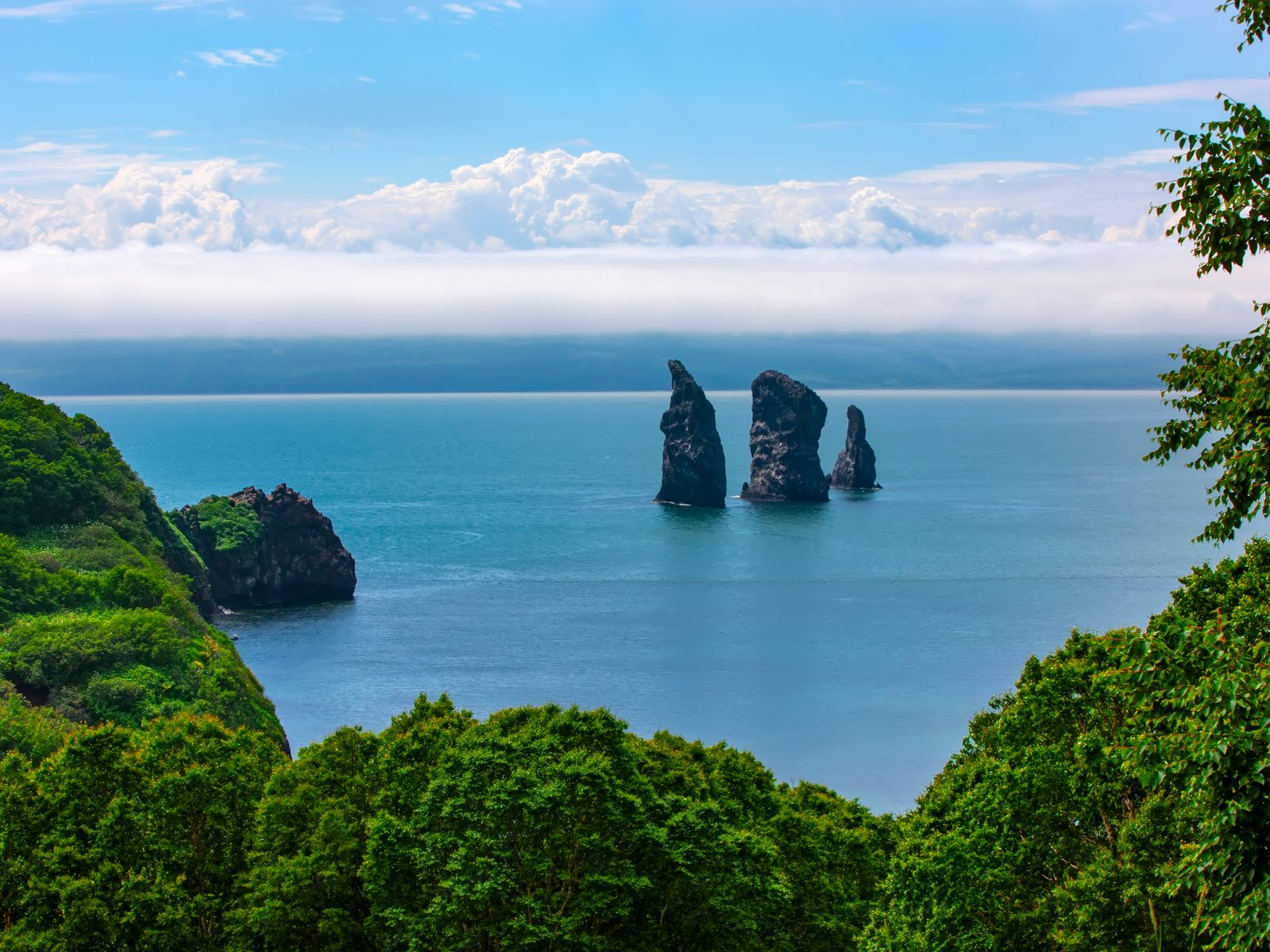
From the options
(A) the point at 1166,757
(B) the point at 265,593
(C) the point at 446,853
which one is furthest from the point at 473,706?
(A) the point at 1166,757

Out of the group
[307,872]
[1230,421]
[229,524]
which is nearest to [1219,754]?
[1230,421]

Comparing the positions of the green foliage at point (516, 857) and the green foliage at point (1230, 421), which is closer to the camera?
the green foliage at point (1230, 421)

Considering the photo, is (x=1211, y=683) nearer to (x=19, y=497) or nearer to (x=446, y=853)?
(x=446, y=853)

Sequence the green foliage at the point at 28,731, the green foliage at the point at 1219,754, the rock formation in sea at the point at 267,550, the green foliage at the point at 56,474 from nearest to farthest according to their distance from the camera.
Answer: the green foliage at the point at 1219,754, the green foliage at the point at 28,731, the green foliage at the point at 56,474, the rock formation in sea at the point at 267,550

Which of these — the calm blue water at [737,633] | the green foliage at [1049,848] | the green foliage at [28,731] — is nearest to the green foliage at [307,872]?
the green foliage at [1049,848]

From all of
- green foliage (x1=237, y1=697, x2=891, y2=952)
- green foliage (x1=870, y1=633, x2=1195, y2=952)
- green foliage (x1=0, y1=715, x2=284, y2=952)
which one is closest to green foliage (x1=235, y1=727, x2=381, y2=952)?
green foliage (x1=237, y1=697, x2=891, y2=952)

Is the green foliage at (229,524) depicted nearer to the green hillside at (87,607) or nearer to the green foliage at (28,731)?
the green hillside at (87,607)
